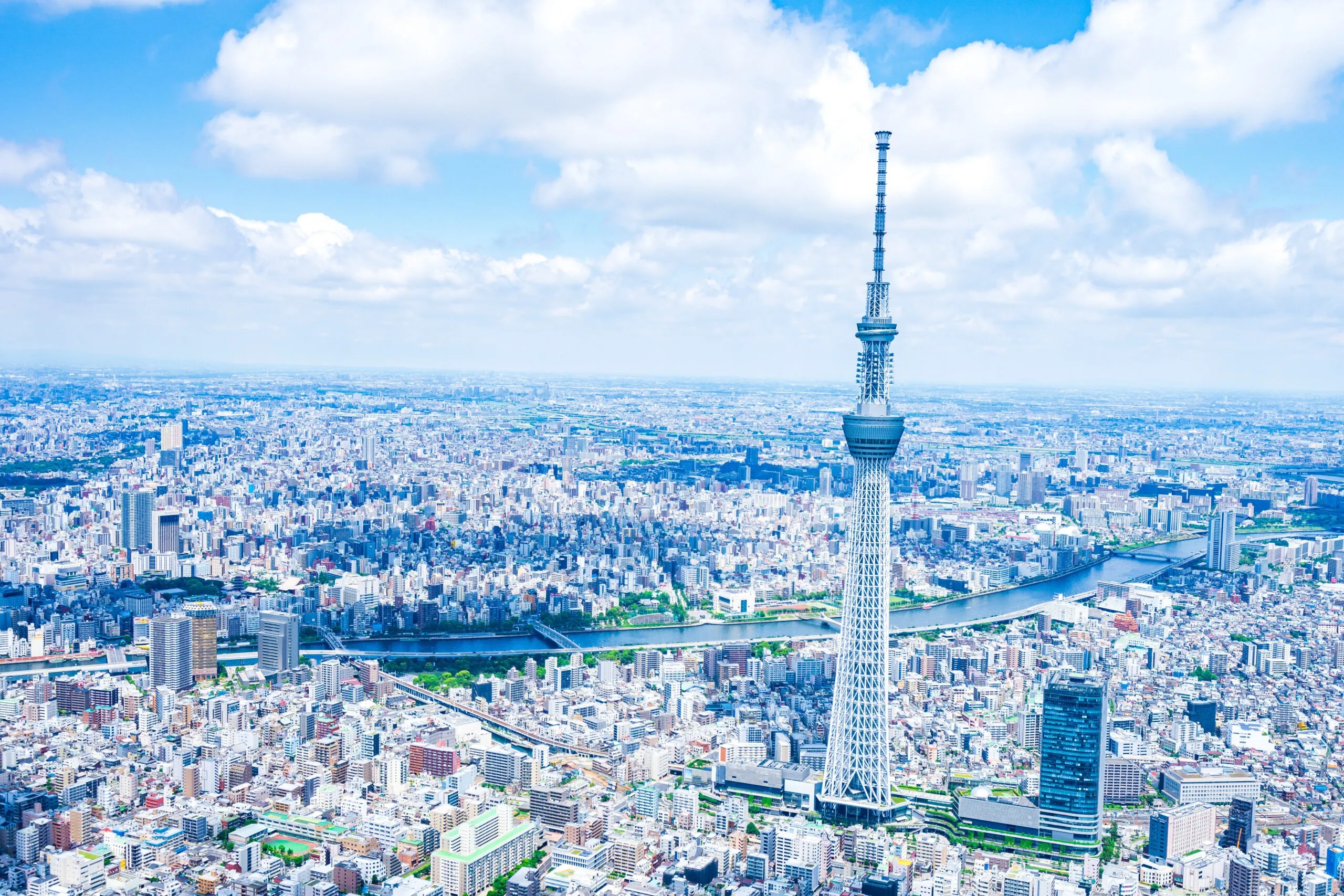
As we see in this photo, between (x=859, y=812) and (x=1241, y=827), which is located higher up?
(x=1241, y=827)

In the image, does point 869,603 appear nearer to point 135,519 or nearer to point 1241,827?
point 1241,827

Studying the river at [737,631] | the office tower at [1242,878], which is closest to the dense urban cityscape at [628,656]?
the office tower at [1242,878]

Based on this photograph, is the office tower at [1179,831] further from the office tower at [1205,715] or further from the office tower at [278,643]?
the office tower at [278,643]

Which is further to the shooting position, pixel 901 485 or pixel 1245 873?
pixel 901 485

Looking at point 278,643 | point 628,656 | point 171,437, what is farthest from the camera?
point 171,437

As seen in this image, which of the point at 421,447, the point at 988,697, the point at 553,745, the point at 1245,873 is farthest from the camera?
the point at 421,447

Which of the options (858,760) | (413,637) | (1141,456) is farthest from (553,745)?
(1141,456)

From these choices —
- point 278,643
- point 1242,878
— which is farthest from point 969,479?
point 1242,878

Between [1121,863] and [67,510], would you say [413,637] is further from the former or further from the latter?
[1121,863]
